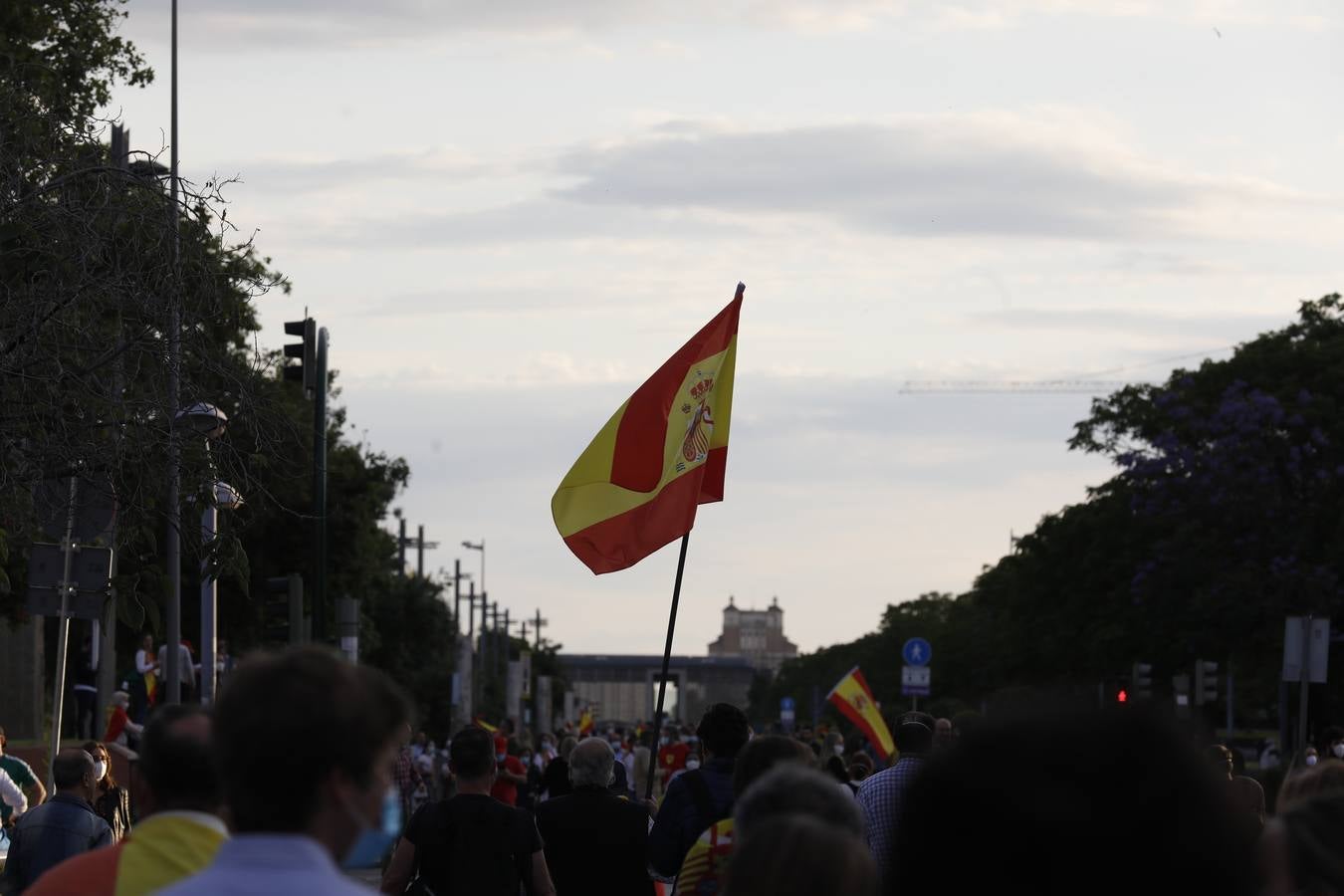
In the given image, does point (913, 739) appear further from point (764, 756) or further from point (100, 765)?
point (100, 765)

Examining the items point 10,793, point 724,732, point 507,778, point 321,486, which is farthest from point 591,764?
point 321,486

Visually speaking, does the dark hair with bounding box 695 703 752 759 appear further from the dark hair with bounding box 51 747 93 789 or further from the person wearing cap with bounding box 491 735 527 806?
the person wearing cap with bounding box 491 735 527 806

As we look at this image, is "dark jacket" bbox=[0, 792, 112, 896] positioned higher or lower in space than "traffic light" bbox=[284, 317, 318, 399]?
lower

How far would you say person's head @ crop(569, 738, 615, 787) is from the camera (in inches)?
373

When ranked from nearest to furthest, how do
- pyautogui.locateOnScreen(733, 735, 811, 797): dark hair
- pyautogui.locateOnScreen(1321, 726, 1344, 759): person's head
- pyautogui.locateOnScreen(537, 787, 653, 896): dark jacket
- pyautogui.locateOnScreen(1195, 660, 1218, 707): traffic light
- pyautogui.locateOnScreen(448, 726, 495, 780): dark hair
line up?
pyautogui.locateOnScreen(733, 735, 811, 797): dark hair → pyautogui.locateOnScreen(448, 726, 495, 780): dark hair → pyautogui.locateOnScreen(537, 787, 653, 896): dark jacket → pyautogui.locateOnScreen(1321, 726, 1344, 759): person's head → pyautogui.locateOnScreen(1195, 660, 1218, 707): traffic light

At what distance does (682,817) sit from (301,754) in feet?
17.7

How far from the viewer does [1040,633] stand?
60.0 meters

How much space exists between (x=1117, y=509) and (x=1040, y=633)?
5.00 m

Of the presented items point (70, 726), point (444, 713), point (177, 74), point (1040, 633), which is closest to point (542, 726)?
point (444, 713)

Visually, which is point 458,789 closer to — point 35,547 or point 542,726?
point 35,547

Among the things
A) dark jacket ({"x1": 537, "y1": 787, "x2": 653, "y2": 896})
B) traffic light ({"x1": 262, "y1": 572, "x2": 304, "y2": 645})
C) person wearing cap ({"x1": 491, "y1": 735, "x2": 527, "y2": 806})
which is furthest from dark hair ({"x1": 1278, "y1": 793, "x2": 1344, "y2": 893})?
traffic light ({"x1": 262, "y1": 572, "x2": 304, "y2": 645})

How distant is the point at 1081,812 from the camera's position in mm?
1700

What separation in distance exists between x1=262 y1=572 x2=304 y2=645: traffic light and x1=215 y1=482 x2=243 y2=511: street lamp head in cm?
863

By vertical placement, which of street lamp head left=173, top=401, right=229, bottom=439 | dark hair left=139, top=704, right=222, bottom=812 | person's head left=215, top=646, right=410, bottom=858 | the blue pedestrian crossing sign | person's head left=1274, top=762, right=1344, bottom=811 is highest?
street lamp head left=173, top=401, right=229, bottom=439
